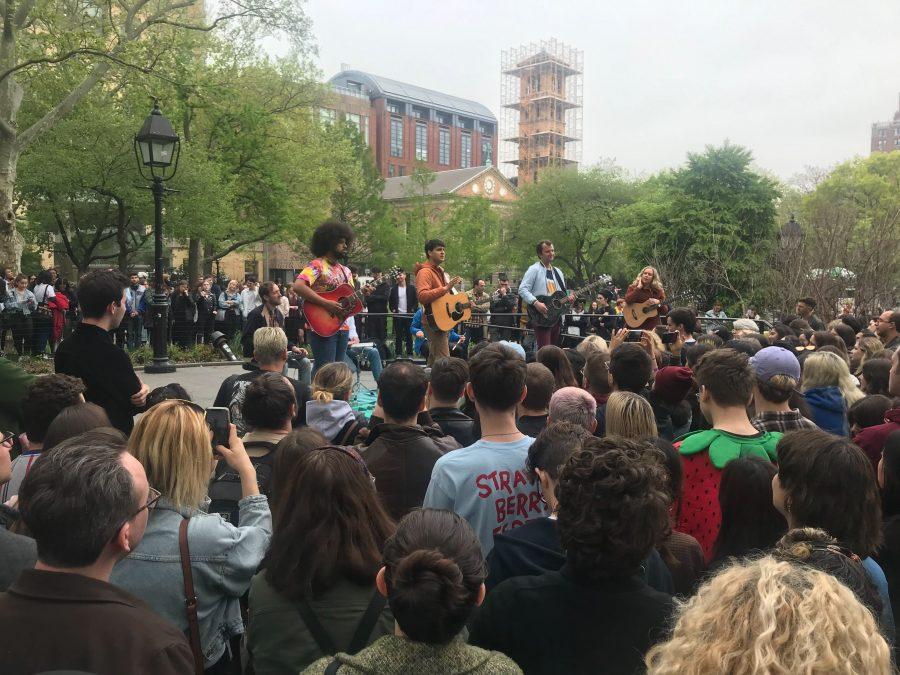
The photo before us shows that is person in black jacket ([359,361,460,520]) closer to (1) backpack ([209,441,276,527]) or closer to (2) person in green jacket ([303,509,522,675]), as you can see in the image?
(1) backpack ([209,441,276,527])

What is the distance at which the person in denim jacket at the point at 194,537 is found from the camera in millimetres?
2670

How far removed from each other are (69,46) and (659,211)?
866 inches

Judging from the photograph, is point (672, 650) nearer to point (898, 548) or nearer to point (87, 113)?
point (898, 548)

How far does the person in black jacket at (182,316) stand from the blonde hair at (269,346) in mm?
12001

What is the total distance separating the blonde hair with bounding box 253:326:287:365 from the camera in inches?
223

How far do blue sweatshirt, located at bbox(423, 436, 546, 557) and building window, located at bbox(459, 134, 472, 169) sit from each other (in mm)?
120111

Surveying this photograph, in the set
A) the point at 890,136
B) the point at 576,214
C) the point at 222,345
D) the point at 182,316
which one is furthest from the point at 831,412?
the point at 890,136

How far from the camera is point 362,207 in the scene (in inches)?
2186

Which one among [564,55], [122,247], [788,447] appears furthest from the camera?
[564,55]

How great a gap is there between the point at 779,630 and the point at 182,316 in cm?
1798

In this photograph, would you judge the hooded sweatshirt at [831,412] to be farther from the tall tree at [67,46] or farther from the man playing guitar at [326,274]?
the tall tree at [67,46]

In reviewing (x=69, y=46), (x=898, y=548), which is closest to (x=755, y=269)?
(x=69, y=46)

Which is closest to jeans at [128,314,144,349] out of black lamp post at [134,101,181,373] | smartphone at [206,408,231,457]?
black lamp post at [134,101,181,373]

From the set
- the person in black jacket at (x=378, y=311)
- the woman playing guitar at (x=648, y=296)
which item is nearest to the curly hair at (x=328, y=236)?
the woman playing guitar at (x=648, y=296)
